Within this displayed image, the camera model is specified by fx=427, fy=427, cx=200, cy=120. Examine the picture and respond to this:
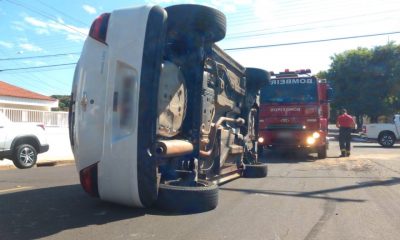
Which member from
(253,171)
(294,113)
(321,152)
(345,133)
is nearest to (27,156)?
(253,171)

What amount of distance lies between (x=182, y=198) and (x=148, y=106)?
1.25 m

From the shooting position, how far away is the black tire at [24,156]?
11.9 m

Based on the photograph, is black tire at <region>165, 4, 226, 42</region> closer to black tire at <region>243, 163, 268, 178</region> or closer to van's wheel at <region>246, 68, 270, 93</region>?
van's wheel at <region>246, 68, 270, 93</region>

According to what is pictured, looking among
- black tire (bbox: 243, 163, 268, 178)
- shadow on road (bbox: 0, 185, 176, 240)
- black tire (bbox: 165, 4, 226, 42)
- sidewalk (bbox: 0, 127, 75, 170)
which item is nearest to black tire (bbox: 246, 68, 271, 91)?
black tire (bbox: 243, 163, 268, 178)

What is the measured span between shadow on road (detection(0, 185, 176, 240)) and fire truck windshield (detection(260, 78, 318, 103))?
9.28m

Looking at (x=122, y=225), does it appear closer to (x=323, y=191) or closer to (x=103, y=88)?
(x=103, y=88)

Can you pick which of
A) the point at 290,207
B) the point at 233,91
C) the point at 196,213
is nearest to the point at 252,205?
the point at 290,207

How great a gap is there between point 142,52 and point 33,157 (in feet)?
29.6

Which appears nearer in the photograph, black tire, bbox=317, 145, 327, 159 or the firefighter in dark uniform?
black tire, bbox=317, 145, 327, 159

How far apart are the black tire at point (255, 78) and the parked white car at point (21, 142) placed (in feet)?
22.2

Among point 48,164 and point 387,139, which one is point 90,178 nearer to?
point 48,164

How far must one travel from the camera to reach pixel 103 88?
475cm

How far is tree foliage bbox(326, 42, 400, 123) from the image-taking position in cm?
4088

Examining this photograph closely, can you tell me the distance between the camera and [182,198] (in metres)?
5.13
